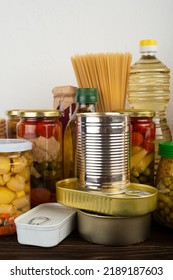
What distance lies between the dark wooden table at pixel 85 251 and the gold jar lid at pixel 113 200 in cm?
5

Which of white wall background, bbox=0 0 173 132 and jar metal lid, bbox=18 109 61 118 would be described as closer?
jar metal lid, bbox=18 109 61 118

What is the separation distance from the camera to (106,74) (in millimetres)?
813

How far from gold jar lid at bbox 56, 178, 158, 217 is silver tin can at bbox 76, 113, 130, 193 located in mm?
18

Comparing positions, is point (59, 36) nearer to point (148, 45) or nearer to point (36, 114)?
point (148, 45)

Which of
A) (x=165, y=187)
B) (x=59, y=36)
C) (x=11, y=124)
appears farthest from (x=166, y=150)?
(x=59, y=36)

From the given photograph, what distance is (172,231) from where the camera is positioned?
649 millimetres

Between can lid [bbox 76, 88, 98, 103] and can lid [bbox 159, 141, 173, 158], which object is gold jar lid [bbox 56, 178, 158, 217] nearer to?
can lid [bbox 159, 141, 173, 158]

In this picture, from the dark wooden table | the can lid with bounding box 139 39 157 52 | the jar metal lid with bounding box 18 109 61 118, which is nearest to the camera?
the dark wooden table

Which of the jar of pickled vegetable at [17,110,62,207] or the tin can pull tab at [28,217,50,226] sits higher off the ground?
the jar of pickled vegetable at [17,110,62,207]

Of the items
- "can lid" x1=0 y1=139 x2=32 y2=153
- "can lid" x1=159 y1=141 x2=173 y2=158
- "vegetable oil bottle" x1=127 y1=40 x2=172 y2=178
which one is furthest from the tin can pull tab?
"vegetable oil bottle" x1=127 y1=40 x2=172 y2=178

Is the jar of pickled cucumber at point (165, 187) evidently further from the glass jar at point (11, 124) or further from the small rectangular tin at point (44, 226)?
the glass jar at point (11, 124)

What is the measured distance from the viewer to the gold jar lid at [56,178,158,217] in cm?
57

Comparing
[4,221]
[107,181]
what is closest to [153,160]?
[107,181]
